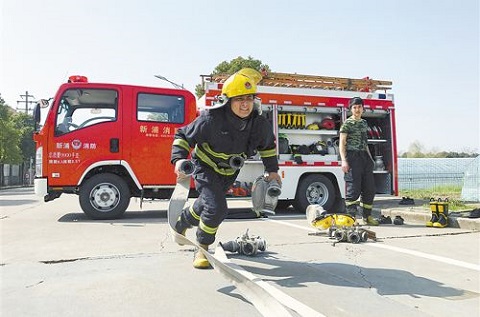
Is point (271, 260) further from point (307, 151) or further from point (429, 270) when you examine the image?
point (307, 151)

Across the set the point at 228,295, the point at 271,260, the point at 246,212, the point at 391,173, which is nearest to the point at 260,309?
the point at 228,295

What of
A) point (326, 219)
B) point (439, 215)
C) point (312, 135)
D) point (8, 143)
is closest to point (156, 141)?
point (312, 135)

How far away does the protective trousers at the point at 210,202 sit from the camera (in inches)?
144

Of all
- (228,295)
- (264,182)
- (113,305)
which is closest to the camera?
(113,305)

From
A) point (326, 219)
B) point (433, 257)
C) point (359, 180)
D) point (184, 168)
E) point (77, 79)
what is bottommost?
point (433, 257)

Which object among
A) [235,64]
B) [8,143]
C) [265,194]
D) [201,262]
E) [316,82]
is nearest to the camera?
[201,262]

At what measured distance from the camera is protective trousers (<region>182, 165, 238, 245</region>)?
3.67 m

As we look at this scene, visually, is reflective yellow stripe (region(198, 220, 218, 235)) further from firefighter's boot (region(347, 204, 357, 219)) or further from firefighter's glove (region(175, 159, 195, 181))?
firefighter's boot (region(347, 204, 357, 219))

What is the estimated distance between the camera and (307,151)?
28.2 ft

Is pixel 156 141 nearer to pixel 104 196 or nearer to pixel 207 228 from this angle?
pixel 104 196

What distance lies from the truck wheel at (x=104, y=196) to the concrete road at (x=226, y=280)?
5.17 ft

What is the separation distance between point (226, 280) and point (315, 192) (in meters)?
5.70

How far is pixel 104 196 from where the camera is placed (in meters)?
7.36

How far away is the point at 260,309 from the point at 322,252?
198cm
